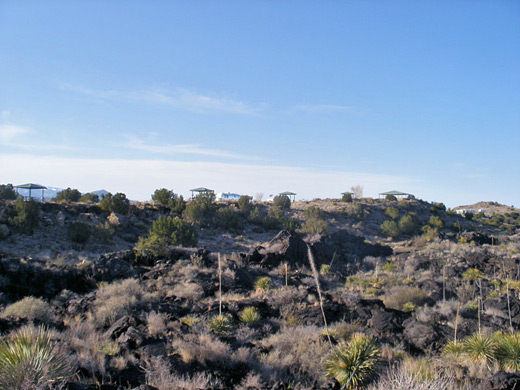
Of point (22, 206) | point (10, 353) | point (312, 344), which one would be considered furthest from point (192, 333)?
point (22, 206)

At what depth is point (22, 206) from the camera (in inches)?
987

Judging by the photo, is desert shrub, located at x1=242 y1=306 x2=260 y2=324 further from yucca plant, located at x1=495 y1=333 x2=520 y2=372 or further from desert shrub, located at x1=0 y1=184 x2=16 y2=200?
desert shrub, located at x1=0 y1=184 x2=16 y2=200

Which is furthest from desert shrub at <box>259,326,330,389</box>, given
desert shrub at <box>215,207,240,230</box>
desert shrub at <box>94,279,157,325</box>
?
desert shrub at <box>215,207,240,230</box>

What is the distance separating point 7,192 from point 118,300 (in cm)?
2890

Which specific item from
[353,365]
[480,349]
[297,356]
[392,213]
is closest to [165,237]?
[297,356]

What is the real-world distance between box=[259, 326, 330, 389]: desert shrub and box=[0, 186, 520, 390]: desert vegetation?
0.03 metres

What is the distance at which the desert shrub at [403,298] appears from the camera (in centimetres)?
1254

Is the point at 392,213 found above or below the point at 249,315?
above

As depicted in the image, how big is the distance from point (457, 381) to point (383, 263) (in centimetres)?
1579

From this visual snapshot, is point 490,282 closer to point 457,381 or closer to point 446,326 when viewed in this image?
point 446,326

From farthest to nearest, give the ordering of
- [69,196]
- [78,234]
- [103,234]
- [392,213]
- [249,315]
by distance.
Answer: [392,213]
[69,196]
[103,234]
[78,234]
[249,315]

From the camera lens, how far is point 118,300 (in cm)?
1052

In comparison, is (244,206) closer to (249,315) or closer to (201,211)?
(201,211)

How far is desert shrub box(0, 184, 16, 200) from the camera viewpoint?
31.5 metres
